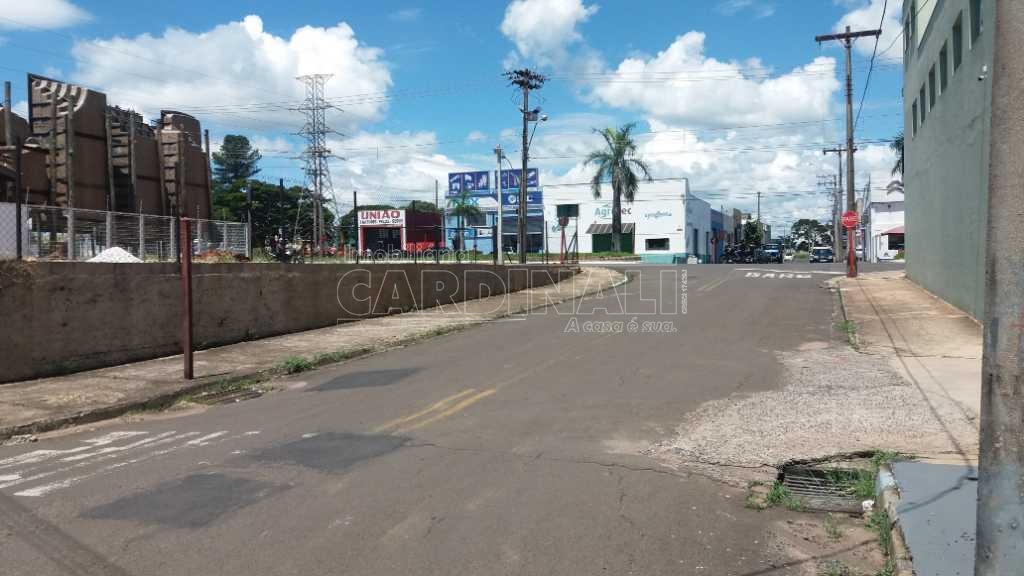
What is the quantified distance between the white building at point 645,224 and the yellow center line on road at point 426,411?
2238 inches

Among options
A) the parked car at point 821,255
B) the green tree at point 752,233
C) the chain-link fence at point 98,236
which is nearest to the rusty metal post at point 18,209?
the chain-link fence at point 98,236

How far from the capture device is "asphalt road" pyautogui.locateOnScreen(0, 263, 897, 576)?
4727 mm

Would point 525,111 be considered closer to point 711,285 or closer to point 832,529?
point 711,285

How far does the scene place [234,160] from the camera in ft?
332

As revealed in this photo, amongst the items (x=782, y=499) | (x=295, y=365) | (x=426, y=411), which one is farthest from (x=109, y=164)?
(x=782, y=499)

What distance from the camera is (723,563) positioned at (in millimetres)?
4617

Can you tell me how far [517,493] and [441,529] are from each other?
920 mm

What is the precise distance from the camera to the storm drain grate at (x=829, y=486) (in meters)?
5.81

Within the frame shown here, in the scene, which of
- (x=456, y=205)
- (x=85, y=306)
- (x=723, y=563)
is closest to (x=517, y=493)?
(x=723, y=563)

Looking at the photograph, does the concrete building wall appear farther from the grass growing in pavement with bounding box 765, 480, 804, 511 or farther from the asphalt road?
the grass growing in pavement with bounding box 765, 480, 804, 511

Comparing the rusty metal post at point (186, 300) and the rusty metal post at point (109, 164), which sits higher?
the rusty metal post at point (109, 164)

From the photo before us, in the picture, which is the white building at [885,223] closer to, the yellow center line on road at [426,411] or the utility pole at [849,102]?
the utility pole at [849,102]

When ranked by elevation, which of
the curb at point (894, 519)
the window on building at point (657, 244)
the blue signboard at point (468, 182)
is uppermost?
the blue signboard at point (468, 182)

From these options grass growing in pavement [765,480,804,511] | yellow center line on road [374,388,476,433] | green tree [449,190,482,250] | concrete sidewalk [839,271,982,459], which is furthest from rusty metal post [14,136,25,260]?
green tree [449,190,482,250]
